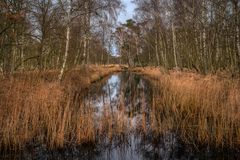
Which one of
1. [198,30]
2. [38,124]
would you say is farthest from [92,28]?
[38,124]

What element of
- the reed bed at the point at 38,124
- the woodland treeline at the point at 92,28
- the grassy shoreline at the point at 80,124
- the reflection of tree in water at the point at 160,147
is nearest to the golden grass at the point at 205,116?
the grassy shoreline at the point at 80,124

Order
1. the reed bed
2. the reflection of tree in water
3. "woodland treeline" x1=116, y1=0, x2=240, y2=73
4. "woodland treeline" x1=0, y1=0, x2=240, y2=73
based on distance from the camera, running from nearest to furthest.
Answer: the reflection of tree in water < the reed bed < "woodland treeline" x1=0, y1=0, x2=240, y2=73 < "woodland treeline" x1=116, y1=0, x2=240, y2=73

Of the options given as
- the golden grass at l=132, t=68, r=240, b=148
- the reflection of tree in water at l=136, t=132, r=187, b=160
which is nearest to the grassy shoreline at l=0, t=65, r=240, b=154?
the golden grass at l=132, t=68, r=240, b=148

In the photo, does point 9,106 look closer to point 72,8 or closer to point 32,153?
point 32,153

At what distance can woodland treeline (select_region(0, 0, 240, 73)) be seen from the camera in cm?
1150

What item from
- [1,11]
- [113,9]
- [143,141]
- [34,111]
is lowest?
[143,141]

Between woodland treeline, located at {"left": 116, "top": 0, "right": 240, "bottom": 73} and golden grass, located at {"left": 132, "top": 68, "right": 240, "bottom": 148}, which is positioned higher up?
woodland treeline, located at {"left": 116, "top": 0, "right": 240, "bottom": 73}

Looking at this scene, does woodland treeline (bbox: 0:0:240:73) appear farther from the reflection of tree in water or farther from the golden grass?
the reflection of tree in water

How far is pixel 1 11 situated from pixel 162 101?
6019mm

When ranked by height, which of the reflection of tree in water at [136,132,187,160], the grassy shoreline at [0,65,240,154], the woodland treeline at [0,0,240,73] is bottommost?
the reflection of tree in water at [136,132,187,160]

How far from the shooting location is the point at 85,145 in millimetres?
5457

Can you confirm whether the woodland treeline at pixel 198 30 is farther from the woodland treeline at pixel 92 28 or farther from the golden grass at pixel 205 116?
the golden grass at pixel 205 116

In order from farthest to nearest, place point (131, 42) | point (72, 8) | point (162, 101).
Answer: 1. point (131, 42)
2. point (72, 8)
3. point (162, 101)

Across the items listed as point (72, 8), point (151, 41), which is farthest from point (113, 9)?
point (151, 41)
